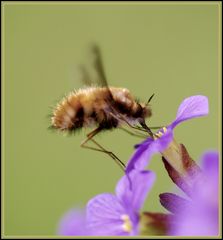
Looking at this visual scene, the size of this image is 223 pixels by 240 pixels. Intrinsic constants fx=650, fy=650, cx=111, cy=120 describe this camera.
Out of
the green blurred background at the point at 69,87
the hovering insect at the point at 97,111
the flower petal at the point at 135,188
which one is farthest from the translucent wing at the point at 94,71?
the green blurred background at the point at 69,87

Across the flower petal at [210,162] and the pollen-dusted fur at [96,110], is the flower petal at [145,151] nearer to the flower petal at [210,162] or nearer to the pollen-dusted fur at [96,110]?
the flower petal at [210,162]

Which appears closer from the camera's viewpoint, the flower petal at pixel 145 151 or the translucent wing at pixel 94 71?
the flower petal at pixel 145 151

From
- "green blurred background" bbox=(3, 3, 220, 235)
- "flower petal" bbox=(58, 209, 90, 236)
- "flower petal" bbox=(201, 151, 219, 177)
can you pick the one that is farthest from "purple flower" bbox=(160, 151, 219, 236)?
"green blurred background" bbox=(3, 3, 220, 235)

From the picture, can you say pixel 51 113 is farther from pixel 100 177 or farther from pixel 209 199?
pixel 100 177

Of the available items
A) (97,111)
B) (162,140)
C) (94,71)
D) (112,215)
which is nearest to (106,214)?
(112,215)

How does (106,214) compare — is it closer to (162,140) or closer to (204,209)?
(162,140)

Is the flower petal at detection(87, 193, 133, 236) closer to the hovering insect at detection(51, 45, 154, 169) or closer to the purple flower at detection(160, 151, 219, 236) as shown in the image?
the purple flower at detection(160, 151, 219, 236)

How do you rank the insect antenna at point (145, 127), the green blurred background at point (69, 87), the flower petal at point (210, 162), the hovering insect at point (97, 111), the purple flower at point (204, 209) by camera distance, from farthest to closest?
the green blurred background at point (69, 87) < the hovering insect at point (97, 111) < the insect antenna at point (145, 127) < the flower petal at point (210, 162) < the purple flower at point (204, 209)
